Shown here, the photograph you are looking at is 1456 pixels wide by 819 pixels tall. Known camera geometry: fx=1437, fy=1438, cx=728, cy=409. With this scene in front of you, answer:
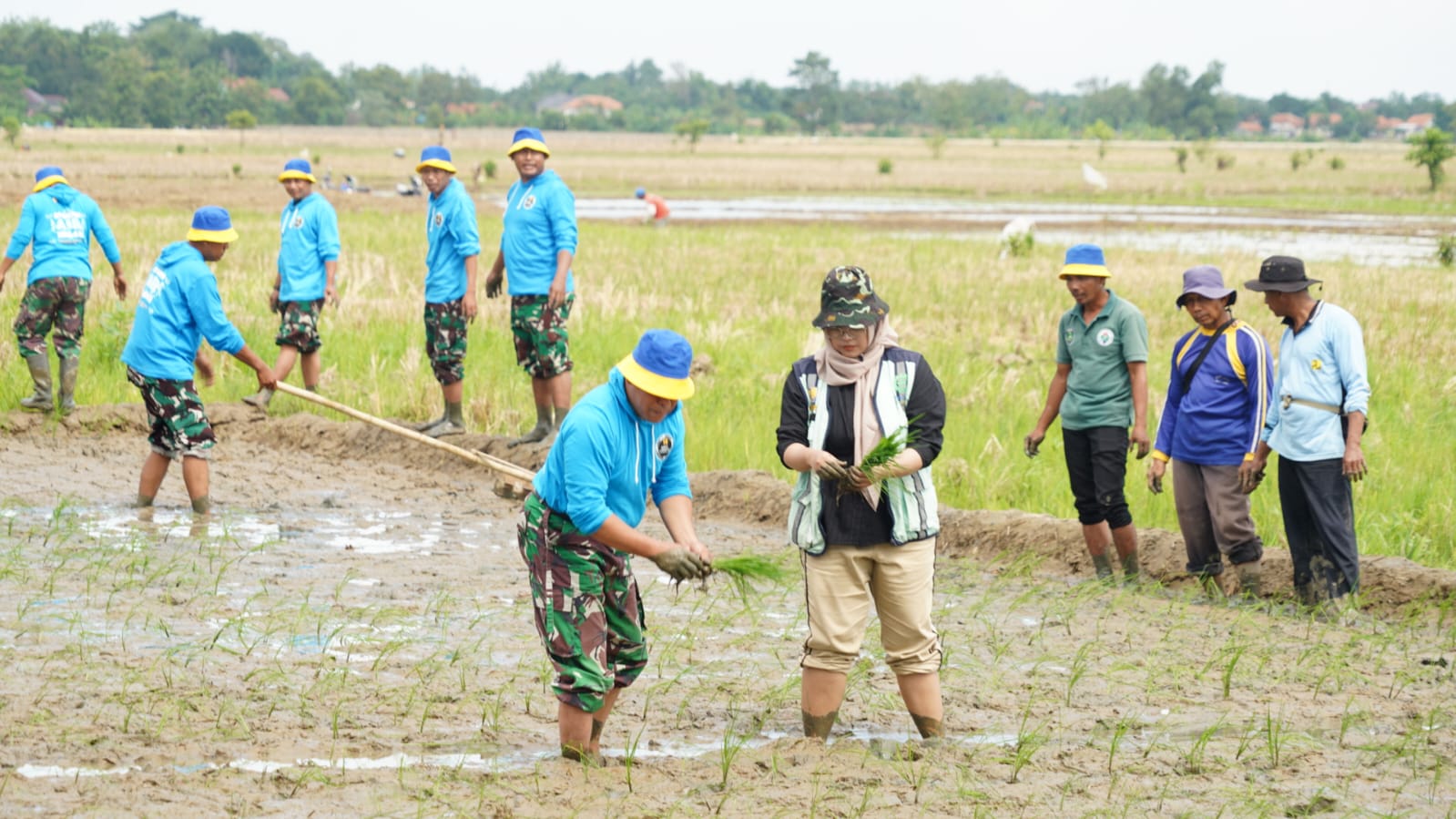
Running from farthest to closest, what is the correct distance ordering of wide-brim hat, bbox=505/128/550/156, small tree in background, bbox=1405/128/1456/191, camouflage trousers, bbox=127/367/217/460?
1. small tree in background, bbox=1405/128/1456/191
2. wide-brim hat, bbox=505/128/550/156
3. camouflage trousers, bbox=127/367/217/460

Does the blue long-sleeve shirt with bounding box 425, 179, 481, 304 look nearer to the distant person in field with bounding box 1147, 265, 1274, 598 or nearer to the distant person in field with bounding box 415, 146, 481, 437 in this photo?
the distant person in field with bounding box 415, 146, 481, 437

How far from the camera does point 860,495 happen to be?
4.86 metres

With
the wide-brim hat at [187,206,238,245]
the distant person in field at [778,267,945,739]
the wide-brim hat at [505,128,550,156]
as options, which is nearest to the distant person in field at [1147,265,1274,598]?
the distant person in field at [778,267,945,739]

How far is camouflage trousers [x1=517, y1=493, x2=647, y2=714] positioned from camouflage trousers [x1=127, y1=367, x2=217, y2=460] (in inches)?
162

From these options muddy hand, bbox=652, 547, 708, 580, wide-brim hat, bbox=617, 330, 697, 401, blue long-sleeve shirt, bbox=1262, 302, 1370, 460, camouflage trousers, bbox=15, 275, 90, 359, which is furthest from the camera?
camouflage trousers, bbox=15, 275, 90, 359

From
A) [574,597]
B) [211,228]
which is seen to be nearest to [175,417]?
[211,228]

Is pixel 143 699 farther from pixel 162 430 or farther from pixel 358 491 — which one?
pixel 358 491

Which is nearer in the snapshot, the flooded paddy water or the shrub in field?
the shrub in field

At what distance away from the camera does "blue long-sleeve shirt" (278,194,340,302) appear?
1048 cm

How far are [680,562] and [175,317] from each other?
183 inches

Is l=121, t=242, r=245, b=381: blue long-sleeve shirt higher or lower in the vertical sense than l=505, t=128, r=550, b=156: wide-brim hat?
lower

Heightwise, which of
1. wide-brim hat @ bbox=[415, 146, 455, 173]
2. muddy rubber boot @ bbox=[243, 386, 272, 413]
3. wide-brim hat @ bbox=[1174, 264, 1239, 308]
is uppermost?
wide-brim hat @ bbox=[415, 146, 455, 173]

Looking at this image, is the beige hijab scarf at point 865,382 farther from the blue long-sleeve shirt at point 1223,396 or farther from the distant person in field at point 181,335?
the distant person in field at point 181,335

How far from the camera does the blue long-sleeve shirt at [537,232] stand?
9164mm
